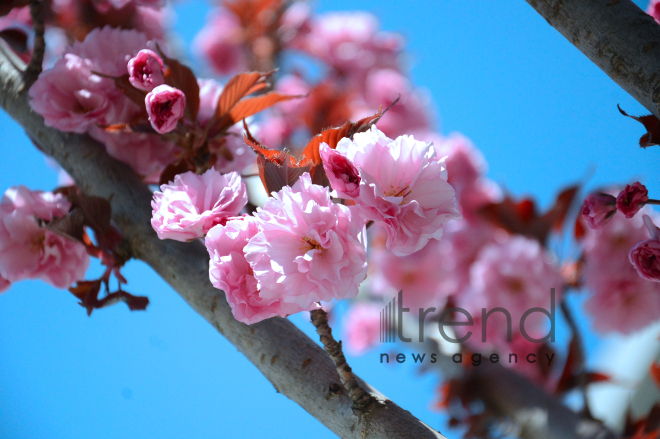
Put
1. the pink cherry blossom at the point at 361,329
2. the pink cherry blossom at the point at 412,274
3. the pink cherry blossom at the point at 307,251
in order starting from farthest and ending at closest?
the pink cherry blossom at the point at 361,329 < the pink cherry blossom at the point at 412,274 < the pink cherry blossom at the point at 307,251

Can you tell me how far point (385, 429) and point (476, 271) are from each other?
0.93m

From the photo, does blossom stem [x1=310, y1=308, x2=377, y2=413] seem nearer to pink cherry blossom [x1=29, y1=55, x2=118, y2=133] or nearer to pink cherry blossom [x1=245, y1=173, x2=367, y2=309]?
pink cherry blossom [x1=245, y1=173, x2=367, y2=309]

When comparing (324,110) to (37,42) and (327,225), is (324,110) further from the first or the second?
(327,225)

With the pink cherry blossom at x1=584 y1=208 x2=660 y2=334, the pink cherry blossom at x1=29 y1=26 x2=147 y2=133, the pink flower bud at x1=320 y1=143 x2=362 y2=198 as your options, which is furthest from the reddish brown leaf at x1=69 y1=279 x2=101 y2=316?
the pink cherry blossom at x1=584 y1=208 x2=660 y2=334

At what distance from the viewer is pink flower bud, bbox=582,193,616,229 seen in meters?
0.52

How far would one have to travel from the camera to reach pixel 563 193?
119 cm

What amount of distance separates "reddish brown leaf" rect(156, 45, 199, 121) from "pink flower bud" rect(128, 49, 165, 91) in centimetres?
3

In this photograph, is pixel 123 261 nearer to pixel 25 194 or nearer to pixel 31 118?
pixel 25 194

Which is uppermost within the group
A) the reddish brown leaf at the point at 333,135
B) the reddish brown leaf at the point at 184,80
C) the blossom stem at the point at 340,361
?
the reddish brown leaf at the point at 184,80

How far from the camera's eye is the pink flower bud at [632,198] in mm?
491

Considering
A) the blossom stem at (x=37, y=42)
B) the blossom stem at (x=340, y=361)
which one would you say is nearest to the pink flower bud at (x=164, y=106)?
the blossom stem at (x=340, y=361)

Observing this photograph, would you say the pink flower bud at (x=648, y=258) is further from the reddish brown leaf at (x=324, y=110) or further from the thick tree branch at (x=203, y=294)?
the reddish brown leaf at (x=324, y=110)

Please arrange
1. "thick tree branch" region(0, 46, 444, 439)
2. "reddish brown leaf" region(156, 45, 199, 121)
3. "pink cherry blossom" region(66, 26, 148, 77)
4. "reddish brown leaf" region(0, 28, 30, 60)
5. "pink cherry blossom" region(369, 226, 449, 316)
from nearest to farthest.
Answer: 1. "thick tree branch" region(0, 46, 444, 439)
2. "reddish brown leaf" region(156, 45, 199, 121)
3. "pink cherry blossom" region(66, 26, 148, 77)
4. "reddish brown leaf" region(0, 28, 30, 60)
5. "pink cherry blossom" region(369, 226, 449, 316)

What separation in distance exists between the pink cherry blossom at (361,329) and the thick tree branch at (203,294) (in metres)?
1.53
